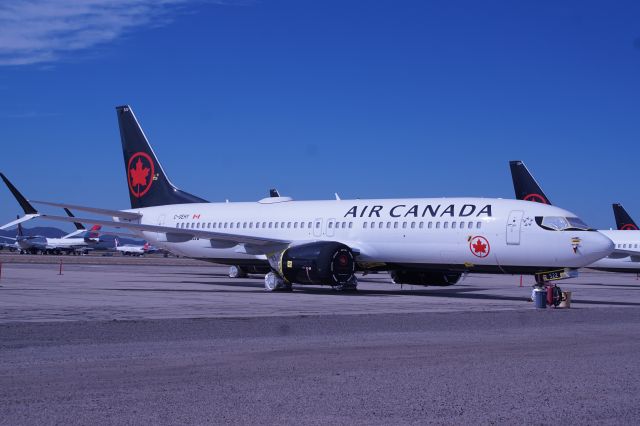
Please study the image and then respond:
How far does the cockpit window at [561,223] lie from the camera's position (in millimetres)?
28250

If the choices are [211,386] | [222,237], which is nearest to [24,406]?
[211,386]

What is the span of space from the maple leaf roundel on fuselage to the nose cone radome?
79.0ft

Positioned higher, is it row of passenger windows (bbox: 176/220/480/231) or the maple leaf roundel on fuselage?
the maple leaf roundel on fuselage

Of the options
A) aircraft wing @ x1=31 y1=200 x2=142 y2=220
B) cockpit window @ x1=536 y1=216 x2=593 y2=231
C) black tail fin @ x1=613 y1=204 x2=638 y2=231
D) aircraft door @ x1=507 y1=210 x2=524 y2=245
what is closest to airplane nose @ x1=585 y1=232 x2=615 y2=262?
cockpit window @ x1=536 y1=216 x2=593 y2=231

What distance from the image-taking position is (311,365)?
12.1 meters

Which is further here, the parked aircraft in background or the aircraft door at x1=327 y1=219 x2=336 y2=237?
the parked aircraft in background

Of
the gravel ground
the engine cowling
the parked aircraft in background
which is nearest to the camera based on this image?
the gravel ground

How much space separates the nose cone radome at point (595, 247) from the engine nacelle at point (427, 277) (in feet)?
23.4

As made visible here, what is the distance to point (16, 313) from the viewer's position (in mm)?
19859

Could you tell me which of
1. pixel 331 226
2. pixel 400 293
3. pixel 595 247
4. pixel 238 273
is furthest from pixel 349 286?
pixel 238 273

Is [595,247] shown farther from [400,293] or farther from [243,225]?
[243,225]

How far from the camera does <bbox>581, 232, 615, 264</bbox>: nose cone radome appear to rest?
27.4 metres

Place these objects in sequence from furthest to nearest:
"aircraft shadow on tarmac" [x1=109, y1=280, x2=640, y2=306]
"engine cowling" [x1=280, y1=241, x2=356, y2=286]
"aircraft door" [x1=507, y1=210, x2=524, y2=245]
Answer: "engine cowling" [x1=280, y1=241, x2=356, y2=286] → "aircraft shadow on tarmac" [x1=109, y1=280, x2=640, y2=306] → "aircraft door" [x1=507, y1=210, x2=524, y2=245]

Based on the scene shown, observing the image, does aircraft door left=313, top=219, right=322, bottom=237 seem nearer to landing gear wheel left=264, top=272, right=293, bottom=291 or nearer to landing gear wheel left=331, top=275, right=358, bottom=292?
landing gear wheel left=331, top=275, right=358, bottom=292
